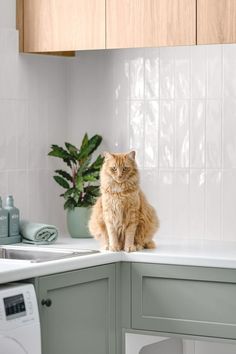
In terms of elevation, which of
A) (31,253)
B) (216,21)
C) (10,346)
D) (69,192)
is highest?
(216,21)

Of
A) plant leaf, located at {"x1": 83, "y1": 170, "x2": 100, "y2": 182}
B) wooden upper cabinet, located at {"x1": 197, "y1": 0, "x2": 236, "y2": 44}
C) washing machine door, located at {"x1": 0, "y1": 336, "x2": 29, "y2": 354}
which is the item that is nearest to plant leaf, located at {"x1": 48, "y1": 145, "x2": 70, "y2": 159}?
plant leaf, located at {"x1": 83, "y1": 170, "x2": 100, "y2": 182}

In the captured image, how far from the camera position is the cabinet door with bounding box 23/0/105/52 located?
3.76 metres

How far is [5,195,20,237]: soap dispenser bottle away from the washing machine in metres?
0.67

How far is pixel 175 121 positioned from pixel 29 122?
67 centimetres

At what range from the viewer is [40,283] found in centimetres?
312

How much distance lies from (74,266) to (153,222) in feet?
1.56

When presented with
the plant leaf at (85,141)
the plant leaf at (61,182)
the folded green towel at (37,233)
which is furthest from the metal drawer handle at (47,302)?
the plant leaf at (85,141)

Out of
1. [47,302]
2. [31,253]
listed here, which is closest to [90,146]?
[31,253]

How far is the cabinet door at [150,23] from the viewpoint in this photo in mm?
3541

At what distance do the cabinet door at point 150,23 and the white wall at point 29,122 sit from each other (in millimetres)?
470

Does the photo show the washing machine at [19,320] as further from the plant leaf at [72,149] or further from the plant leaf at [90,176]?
the plant leaf at [72,149]

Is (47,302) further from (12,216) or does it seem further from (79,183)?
(79,183)

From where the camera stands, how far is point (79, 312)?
332 cm

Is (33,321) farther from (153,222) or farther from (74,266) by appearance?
(153,222)
